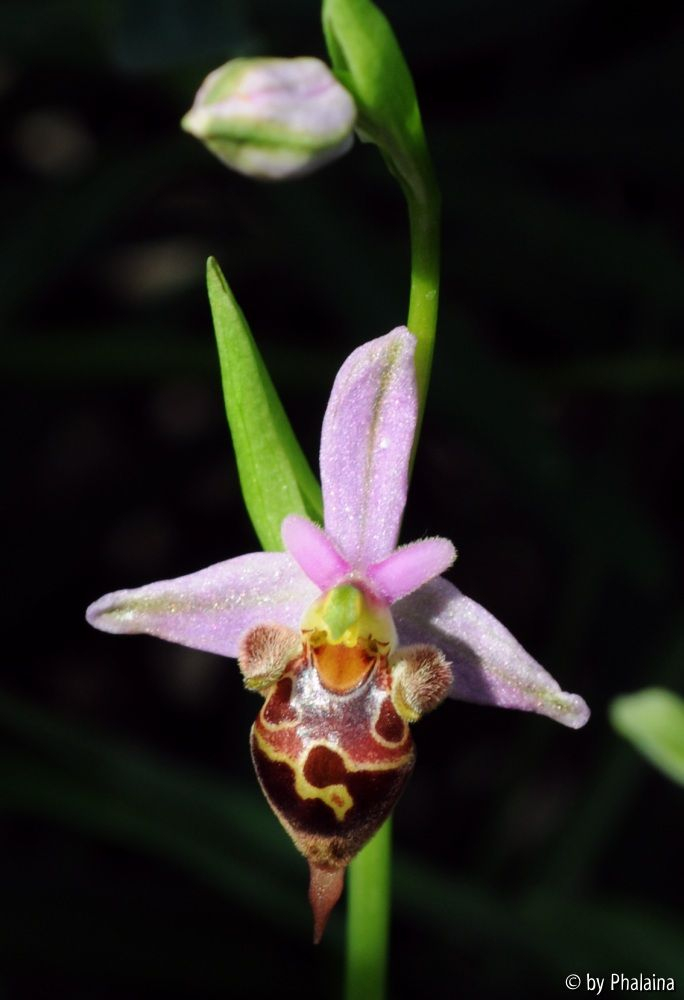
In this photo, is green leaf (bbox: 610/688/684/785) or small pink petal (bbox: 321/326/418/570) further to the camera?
green leaf (bbox: 610/688/684/785)

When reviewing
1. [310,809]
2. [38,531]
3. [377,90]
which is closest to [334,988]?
[38,531]

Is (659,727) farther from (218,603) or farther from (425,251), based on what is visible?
(425,251)

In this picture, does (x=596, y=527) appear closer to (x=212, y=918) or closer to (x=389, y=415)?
(x=212, y=918)

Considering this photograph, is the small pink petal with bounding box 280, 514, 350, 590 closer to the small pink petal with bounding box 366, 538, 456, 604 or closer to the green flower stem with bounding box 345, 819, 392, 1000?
the small pink petal with bounding box 366, 538, 456, 604

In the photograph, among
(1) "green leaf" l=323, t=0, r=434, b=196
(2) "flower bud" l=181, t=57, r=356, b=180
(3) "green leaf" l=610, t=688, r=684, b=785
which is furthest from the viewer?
(3) "green leaf" l=610, t=688, r=684, b=785

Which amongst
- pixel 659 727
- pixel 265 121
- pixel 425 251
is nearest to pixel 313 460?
pixel 659 727

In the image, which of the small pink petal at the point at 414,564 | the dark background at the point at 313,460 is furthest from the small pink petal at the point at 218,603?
the dark background at the point at 313,460

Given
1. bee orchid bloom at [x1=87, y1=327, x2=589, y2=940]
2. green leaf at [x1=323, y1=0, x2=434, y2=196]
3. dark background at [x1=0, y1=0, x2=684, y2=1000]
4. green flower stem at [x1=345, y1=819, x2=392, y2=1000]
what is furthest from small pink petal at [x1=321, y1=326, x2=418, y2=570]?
dark background at [x1=0, y1=0, x2=684, y2=1000]
